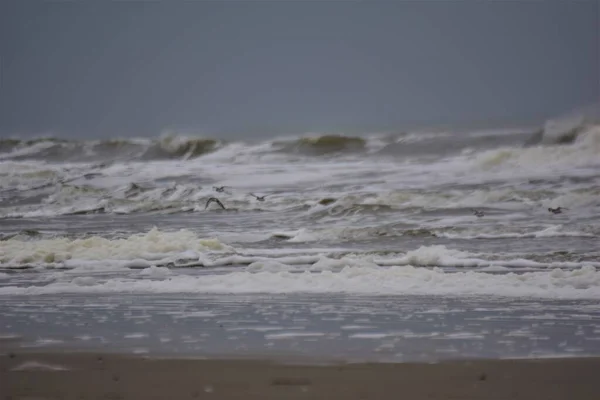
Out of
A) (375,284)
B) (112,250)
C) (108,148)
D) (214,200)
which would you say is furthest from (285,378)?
(108,148)

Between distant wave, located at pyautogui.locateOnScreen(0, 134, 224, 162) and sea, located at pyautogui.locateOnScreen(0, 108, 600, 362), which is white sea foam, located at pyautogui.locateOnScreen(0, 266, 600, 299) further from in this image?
distant wave, located at pyautogui.locateOnScreen(0, 134, 224, 162)

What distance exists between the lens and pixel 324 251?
32.3 ft

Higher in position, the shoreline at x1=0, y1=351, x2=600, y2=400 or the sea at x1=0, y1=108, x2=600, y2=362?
the sea at x1=0, y1=108, x2=600, y2=362

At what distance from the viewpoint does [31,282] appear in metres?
7.62

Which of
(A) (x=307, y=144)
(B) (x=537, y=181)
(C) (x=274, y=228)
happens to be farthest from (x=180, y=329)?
(A) (x=307, y=144)

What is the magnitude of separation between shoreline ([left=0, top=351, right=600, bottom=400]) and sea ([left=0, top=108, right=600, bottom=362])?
20 centimetres

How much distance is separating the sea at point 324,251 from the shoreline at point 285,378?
199 millimetres

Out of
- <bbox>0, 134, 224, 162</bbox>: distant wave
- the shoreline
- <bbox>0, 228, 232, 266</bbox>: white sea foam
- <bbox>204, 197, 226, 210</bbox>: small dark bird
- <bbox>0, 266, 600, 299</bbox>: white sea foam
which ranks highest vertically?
<bbox>0, 134, 224, 162</bbox>: distant wave

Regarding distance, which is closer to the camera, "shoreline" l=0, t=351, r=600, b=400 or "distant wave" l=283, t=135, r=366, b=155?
"shoreline" l=0, t=351, r=600, b=400

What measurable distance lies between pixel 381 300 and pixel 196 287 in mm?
1599

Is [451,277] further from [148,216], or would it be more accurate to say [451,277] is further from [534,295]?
[148,216]

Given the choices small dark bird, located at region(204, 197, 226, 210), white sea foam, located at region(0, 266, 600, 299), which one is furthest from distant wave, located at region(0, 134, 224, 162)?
white sea foam, located at region(0, 266, 600, 299)

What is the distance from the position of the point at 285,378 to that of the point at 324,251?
20.5 feet

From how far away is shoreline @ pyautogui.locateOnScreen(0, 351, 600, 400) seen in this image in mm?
3295
